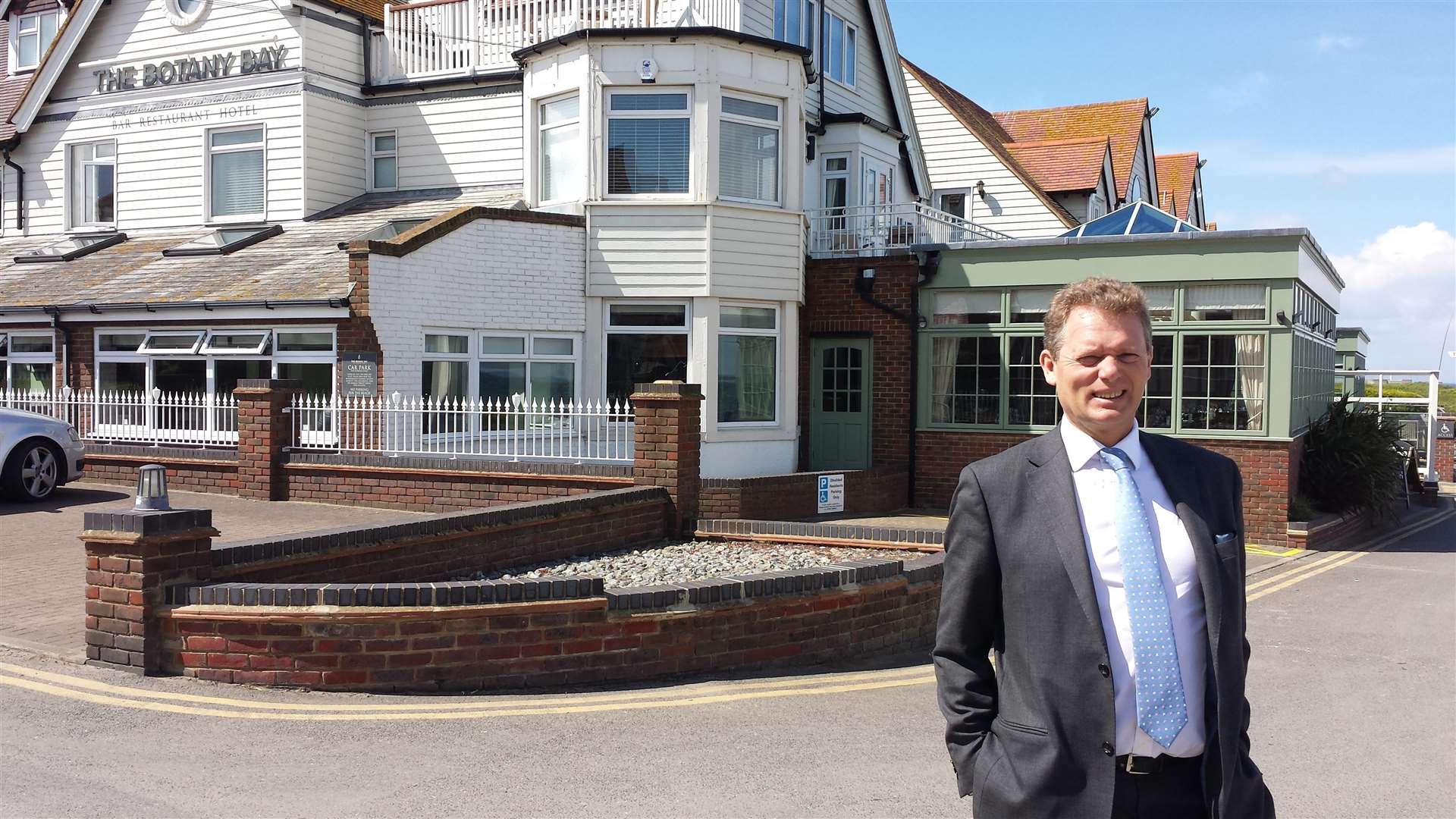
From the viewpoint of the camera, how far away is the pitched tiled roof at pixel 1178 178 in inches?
1576

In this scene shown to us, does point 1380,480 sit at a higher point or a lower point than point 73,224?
lower

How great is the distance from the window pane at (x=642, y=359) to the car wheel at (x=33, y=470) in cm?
698

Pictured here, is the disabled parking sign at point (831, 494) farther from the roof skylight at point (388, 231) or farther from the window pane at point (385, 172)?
the window pane at point (385, 172)

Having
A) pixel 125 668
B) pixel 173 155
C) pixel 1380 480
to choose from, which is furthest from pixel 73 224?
pixel 1380 480

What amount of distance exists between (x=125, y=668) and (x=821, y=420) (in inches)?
501

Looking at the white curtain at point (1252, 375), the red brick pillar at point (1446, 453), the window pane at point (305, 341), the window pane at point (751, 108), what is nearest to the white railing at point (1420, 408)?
the red brick pillar at point (1446, 453)

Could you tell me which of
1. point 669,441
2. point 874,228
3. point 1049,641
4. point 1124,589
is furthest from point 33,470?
point 1124,589

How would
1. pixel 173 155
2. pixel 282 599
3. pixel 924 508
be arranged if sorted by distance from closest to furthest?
pixel 282 599 < pixel 924 508 < pixel 173 155

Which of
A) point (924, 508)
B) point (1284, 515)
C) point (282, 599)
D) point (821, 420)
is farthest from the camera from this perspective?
point (821, 420)

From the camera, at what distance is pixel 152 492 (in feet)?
21.4

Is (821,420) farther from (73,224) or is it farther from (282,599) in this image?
(73,224)

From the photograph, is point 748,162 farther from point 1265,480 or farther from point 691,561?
point 691,561

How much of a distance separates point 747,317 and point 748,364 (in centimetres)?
69

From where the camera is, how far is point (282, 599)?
6.37 m
